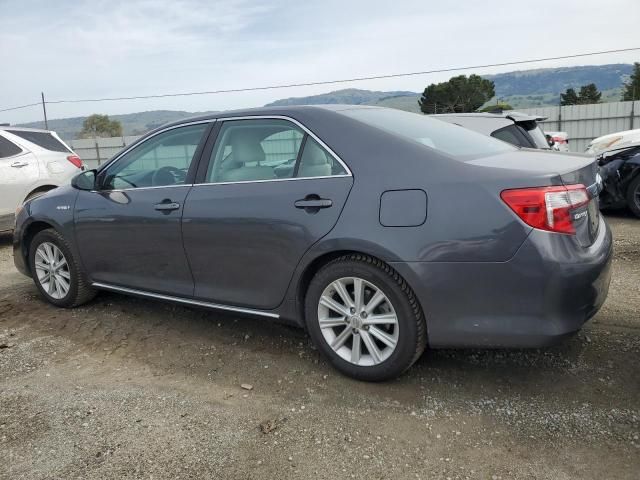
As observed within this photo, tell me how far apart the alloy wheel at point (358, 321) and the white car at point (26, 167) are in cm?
628

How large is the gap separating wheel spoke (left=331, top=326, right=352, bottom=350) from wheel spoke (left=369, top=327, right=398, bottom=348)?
0.49 feet

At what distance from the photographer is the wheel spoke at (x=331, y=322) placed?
10.3ft

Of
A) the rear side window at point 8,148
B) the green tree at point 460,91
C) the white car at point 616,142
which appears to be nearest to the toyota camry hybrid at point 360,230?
the rear side window at point 8,148

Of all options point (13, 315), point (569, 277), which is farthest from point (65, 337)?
point (569, 277)

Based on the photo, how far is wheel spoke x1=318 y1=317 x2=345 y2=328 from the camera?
315cm

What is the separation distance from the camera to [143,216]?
389 cm

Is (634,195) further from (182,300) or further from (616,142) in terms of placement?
(182,300)

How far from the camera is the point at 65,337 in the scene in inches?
163

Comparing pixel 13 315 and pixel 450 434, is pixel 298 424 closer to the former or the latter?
pixel 450 434

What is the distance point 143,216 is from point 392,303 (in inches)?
77.2

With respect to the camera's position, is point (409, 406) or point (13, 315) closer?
point (409, 406)

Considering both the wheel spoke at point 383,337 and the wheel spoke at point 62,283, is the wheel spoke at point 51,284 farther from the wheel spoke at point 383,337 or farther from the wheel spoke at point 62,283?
the wheel spoke at point 383,337

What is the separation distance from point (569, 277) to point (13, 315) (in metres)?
4.39

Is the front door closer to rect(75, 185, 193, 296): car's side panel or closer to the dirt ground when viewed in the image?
rect(75, 185, 193, 296): car's side panel
